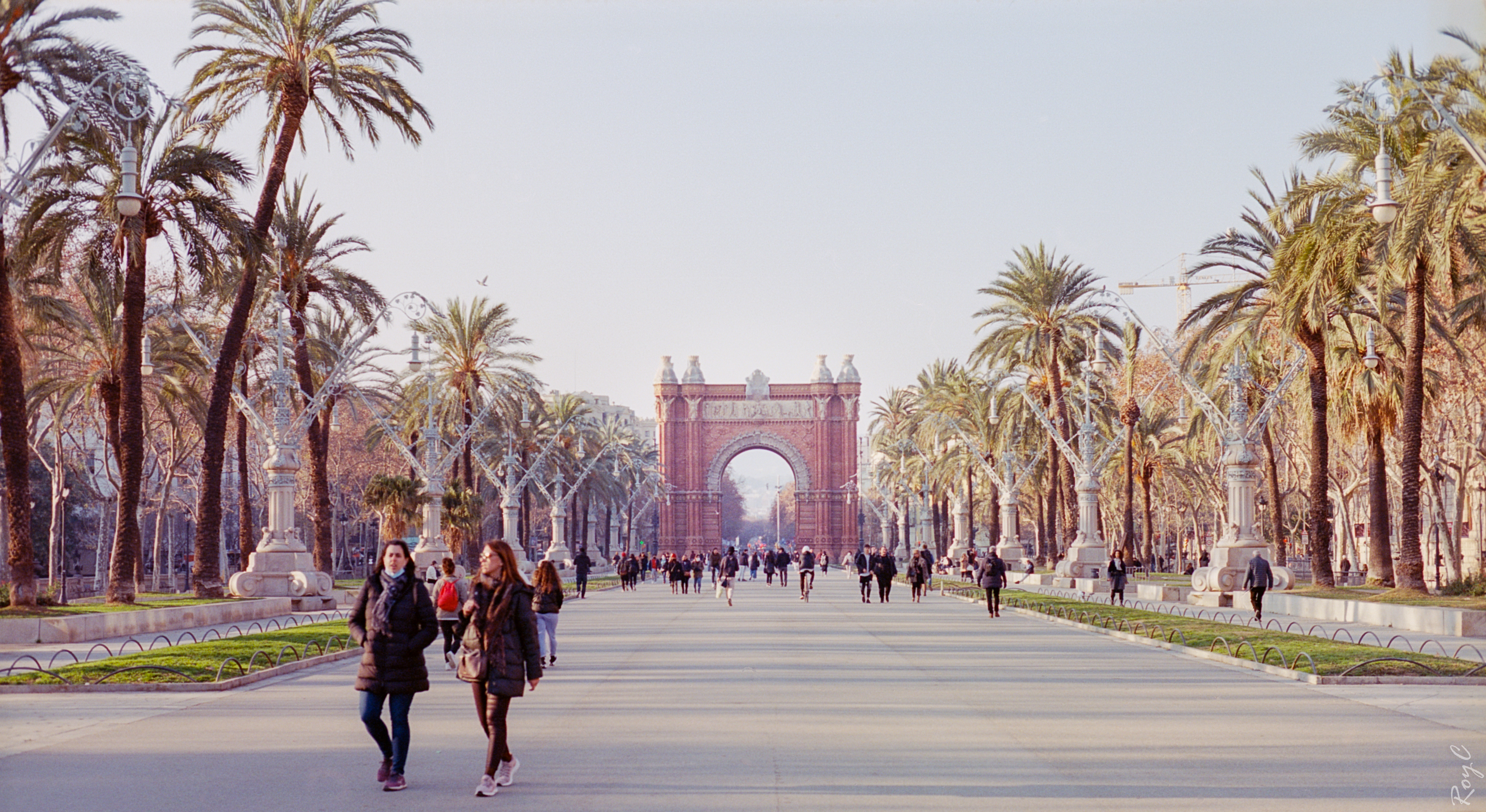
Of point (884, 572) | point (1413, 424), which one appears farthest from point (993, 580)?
point (1413, 424)

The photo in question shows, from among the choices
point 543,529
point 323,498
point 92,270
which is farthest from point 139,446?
point 543,529

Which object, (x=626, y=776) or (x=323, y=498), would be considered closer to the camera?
(x=626, y=776)

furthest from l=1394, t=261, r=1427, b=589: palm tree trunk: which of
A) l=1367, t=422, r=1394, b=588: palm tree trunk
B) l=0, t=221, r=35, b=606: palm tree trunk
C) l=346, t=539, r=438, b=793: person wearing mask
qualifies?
l=0, t=221, r=35, b=606: palm tree trunk

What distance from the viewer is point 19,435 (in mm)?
22516

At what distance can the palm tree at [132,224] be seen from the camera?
83.7 ft

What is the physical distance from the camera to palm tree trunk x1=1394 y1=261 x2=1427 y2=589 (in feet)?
84.1

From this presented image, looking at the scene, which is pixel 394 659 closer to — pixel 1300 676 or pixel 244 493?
pixel 1300 676

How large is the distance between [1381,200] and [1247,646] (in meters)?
5.95

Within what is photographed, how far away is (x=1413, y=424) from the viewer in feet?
85.0

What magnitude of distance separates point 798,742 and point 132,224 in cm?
1945

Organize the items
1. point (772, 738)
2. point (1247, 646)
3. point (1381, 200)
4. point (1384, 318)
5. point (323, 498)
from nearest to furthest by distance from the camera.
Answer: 1. point (772, 738)
2. point (1381, 200)
3. point (1247, 646)
4. point (1384, 318)
5. point (323, 498)

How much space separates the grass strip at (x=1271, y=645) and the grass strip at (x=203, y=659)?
11.6 metres

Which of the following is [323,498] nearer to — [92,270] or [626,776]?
[92,270]

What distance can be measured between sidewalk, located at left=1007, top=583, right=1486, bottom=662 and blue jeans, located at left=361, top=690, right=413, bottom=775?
11970mm
